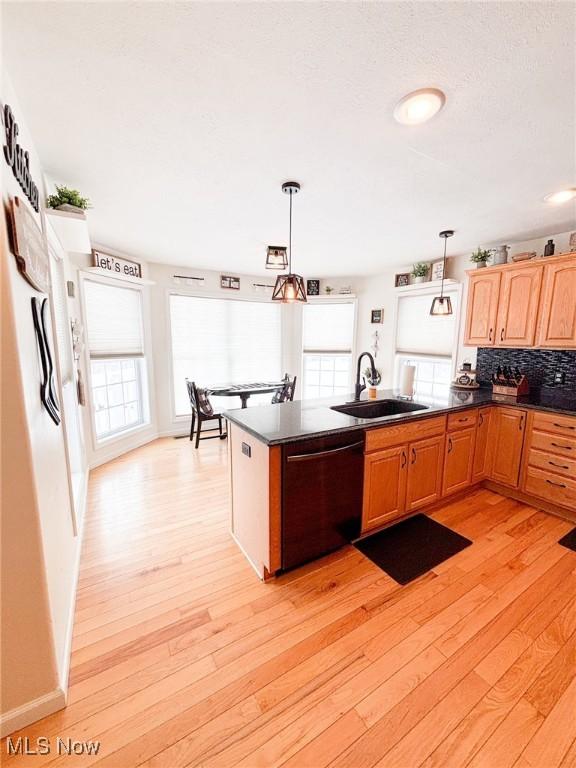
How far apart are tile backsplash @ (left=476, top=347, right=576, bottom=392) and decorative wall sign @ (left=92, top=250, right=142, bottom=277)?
14.9ft

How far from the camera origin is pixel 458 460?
9.23ft

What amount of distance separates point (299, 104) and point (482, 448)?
3.14 m

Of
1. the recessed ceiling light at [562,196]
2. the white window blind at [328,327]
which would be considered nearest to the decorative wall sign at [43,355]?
the recessed ceiling light at [562,196]

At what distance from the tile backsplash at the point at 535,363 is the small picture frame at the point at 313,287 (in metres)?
2.74

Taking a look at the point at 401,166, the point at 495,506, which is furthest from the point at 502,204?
the point at 495,506

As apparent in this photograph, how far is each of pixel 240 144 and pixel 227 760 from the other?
2.79 m

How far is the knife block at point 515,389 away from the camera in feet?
10.1

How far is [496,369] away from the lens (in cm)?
361

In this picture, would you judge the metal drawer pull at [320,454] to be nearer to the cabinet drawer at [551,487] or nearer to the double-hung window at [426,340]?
the cabinet drawer at [551,487]

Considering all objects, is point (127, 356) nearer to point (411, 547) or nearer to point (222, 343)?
point (222, 343)

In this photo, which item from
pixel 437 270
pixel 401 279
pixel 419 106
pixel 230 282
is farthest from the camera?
pixel 230 282

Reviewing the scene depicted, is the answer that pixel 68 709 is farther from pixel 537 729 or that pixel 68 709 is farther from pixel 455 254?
pixel 455 254

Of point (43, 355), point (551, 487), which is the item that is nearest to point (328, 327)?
point (551, 487)

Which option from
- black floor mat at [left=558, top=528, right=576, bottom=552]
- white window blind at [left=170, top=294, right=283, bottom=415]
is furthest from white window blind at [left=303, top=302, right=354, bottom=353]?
black floor mat at [left=558, top=528, right=576, bottom=552]
